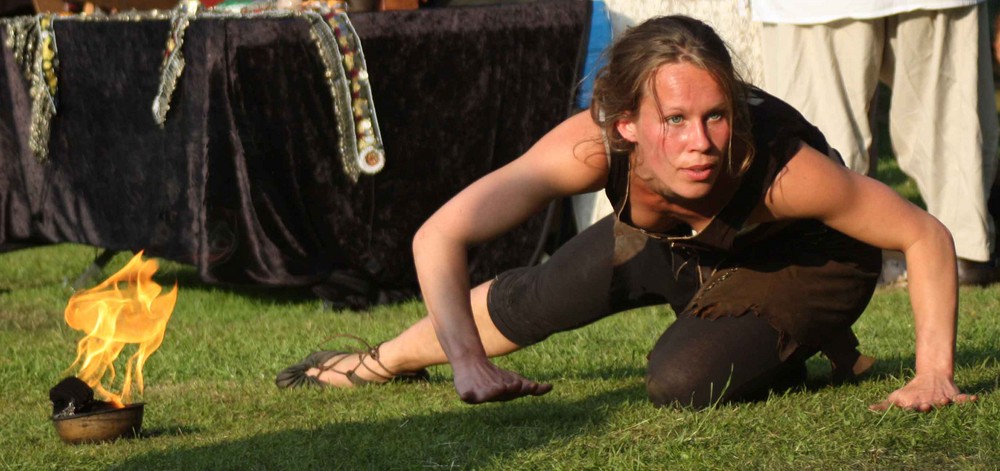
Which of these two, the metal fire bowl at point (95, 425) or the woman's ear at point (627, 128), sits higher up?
the woman's ear at point (627, 128)

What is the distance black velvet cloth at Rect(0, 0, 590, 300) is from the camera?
559cm

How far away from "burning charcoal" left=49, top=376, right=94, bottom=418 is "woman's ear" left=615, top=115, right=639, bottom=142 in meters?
1.38

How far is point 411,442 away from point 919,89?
118 inches

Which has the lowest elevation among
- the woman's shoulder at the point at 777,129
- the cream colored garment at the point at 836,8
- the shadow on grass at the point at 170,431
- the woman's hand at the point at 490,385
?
the shadow on grass at the point at 170,431

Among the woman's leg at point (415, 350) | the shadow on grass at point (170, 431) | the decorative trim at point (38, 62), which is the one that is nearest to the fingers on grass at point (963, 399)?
the woman's leg at point (415, 350)

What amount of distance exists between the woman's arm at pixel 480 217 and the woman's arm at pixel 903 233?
0.44 metres

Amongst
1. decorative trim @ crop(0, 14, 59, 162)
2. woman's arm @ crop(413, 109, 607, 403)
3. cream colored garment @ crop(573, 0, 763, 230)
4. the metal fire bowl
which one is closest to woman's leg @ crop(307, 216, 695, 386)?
woman's arm @ crop(413, 109, 607, 403)

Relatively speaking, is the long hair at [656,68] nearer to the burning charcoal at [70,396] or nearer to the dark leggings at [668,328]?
the dark leggings at [668,328]

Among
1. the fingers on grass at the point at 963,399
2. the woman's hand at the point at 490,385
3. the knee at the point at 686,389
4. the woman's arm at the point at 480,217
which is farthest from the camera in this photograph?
the knee at the point at 686,389

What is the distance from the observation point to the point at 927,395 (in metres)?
3.33

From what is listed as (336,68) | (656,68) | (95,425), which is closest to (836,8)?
(336,68)

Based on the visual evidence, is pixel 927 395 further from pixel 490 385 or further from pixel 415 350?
pixel 415 350

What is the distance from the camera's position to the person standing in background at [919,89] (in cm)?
552

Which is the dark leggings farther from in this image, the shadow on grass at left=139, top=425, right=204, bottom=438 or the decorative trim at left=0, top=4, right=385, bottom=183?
the decorative trim at left=0, top=4, right=385, bottom=183
